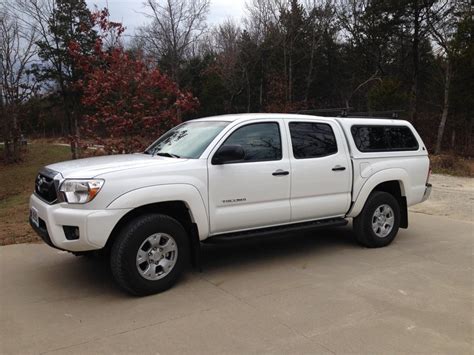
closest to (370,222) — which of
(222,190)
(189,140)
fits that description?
(222,190)

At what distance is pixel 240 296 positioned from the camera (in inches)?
182

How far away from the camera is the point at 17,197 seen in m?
13.7

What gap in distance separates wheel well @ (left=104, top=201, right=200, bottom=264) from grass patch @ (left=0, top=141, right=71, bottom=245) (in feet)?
9.33

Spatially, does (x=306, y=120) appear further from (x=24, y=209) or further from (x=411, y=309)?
(x=24, y=209)

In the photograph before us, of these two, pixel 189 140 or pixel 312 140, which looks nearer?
pixel 189 140

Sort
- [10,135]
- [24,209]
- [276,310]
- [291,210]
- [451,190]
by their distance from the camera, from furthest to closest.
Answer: [10,135]
[451,190]
[24,209]
[291,210]
[276,310]

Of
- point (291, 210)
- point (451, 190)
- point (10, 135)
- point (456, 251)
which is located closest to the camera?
point (291, 210)

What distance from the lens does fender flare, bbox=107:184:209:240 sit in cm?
445

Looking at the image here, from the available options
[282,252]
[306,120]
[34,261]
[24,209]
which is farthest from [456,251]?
[24,209]

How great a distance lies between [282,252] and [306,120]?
184cm

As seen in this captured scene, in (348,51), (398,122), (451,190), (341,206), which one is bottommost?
(451,190)

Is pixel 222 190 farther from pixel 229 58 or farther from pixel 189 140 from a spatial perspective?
pixel 229 58

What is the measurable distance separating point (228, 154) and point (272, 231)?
1159 mm

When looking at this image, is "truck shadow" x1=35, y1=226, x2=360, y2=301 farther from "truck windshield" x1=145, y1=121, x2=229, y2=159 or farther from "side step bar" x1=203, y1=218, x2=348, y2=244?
"truck windshield" x1=145, y1=121, x2=229, y2=159
